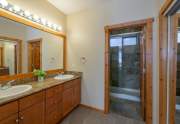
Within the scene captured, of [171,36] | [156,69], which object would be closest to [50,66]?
[156,69]

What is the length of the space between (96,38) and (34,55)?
1449 mm

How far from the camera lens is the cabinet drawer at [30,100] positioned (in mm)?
1409

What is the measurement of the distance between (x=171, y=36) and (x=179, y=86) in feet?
3.12

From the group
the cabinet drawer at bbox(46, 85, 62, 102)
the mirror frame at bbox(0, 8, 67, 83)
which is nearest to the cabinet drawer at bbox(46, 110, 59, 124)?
the cabinet drawer at bbox(46, 85, 62, 102)

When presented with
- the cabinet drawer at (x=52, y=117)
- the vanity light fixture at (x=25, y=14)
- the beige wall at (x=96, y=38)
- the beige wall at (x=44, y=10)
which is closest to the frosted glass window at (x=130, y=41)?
→ the beige wall at (x=96, y=38)

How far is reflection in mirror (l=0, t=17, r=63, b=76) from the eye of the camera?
179 centimetres

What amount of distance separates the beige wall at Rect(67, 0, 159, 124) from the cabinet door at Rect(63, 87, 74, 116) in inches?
18.2

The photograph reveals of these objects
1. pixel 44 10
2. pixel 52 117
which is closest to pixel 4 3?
pixel 44 10

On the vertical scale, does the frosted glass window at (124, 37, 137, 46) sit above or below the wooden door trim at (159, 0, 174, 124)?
above

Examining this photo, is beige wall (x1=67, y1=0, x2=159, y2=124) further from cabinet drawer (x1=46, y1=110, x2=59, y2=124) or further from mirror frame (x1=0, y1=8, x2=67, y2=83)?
cabinet drawer (x1=46, y1=110, x2=59, y2=124)

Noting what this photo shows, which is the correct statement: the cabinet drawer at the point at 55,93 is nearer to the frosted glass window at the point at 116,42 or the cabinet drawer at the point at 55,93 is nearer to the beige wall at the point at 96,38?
the beige wall at the point at 96,38

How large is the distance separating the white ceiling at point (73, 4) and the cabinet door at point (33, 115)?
2.21m

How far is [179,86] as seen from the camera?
2016 millimetres

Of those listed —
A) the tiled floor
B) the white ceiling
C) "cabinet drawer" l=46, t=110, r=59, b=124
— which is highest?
the white ceiling
